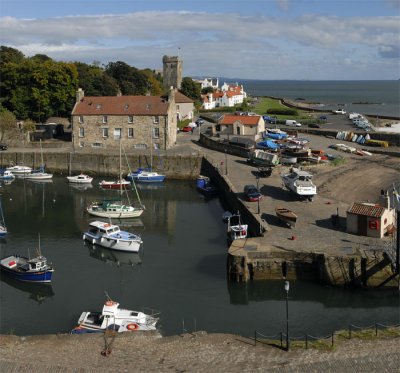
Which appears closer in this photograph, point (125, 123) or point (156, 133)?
point (156, 133)

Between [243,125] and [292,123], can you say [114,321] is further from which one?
[292,123]

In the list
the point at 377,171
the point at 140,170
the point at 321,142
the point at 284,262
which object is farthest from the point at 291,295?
the point at 321,142

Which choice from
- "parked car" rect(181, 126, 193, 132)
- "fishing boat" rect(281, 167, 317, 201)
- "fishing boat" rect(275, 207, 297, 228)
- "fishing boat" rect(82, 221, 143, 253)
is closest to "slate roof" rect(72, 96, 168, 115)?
"parked car" rect(181, 126, 193, 132)

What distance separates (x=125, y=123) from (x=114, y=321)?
37.7 meters

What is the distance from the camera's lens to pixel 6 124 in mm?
61188

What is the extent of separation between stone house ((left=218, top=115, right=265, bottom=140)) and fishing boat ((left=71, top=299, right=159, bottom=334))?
132 feet

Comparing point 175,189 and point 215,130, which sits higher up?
point 215,130

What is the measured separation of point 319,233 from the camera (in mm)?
28734

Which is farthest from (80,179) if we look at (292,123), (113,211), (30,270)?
(292,123)

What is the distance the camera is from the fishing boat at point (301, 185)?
116 feet

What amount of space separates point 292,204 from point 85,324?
17847 mm

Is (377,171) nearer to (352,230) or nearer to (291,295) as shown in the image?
(352,230)

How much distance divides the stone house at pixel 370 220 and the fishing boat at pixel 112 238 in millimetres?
12113

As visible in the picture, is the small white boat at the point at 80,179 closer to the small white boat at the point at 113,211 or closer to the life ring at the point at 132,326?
the small white boat at the point at 113,211
